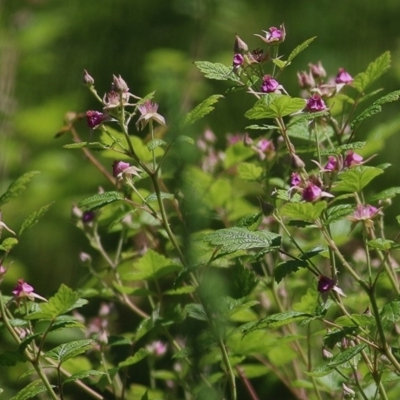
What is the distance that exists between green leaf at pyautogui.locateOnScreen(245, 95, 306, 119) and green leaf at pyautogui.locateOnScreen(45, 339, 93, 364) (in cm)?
31

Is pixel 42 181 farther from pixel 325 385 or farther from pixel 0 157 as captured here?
pixel 325 385

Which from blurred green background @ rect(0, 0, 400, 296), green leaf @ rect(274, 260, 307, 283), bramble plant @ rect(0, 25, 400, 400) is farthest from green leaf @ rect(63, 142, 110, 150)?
blurred green background @ rect(0, 0, 400, 296)

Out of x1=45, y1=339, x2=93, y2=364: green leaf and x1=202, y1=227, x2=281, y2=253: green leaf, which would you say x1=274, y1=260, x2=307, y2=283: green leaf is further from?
x1=45, y1=339, x2=93, y2=364: green leaf

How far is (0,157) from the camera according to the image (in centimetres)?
253

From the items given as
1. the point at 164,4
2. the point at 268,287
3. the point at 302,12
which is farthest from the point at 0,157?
the point at 268,287

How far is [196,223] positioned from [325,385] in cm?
71

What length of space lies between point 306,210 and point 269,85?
0.52 ft

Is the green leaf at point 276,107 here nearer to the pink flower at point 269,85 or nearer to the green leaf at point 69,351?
the pink flower at point 269,85

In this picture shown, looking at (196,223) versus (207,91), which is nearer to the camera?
(196,223)

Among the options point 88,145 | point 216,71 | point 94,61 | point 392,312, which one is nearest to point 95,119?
point 88,145

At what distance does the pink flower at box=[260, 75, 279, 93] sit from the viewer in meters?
1.00

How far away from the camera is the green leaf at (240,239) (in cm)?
96

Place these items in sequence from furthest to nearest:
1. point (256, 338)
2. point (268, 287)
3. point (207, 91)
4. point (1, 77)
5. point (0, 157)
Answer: point (207, 91), point (1, 77), point (0, 157), point (268, 287), point (256, 338)

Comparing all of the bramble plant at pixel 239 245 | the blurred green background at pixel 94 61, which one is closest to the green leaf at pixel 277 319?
the bramble plant at pixel 239 245
